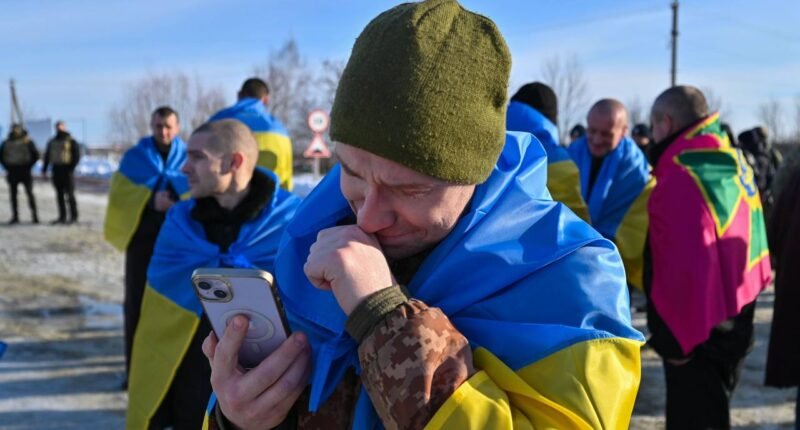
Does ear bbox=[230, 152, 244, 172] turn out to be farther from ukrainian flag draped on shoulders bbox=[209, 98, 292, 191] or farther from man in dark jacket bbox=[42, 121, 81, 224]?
man in dark jacket bbox=[42, 121, 81, 224]

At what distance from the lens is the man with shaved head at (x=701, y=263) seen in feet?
13.3

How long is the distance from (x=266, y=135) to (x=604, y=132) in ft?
8.47

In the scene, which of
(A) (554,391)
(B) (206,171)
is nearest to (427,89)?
(A) (554,391)

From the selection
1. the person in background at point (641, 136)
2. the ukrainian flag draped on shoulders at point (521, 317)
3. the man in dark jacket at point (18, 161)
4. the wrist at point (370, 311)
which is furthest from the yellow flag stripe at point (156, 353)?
the man in dark jacket at point (18, 161)

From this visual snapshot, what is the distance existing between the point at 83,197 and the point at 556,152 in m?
18.9

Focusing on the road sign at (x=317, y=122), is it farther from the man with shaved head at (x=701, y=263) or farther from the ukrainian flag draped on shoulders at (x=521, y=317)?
the ukrainian flag draped on shoulders at (x=521, y=317)

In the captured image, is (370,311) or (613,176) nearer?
(370,311)

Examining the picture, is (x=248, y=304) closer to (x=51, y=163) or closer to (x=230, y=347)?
(x=230, y=347)

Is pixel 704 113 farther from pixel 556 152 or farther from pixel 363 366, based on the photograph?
pixel 363 366

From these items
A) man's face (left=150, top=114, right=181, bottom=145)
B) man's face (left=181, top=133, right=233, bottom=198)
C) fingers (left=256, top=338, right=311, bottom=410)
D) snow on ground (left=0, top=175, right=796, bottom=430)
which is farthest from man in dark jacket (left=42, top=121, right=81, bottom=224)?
fingers (left=256, top=338, right=311, bottom=410)

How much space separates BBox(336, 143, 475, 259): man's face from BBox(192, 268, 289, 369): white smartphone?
22 cm

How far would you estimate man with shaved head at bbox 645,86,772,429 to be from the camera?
159 inches

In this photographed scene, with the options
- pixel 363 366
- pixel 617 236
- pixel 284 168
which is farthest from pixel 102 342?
pixel 363 366

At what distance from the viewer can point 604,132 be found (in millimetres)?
5539
